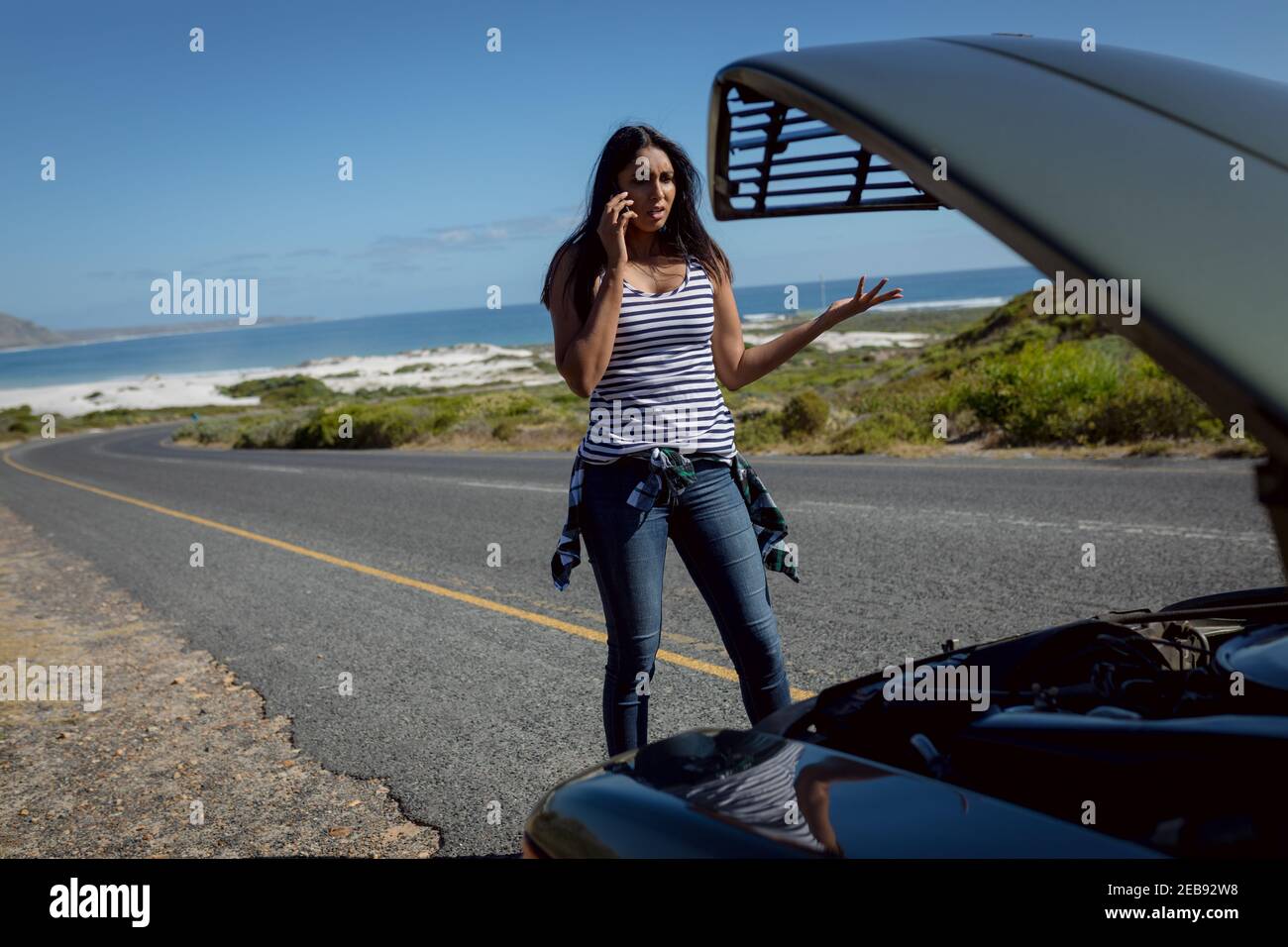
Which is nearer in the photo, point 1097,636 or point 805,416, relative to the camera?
point 1097,636

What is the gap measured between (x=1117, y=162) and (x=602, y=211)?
168 cm

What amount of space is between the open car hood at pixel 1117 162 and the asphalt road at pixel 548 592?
198cm

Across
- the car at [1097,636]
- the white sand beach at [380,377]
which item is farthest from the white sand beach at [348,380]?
the car at [1097,636]

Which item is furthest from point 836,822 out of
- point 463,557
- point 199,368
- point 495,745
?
point 199,368

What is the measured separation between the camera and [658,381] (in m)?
2.58

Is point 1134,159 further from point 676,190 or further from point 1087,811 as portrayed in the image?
point 676,190

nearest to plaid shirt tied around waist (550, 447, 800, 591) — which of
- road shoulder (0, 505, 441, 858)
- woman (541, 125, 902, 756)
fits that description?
woman (541, 125, 902, 756)

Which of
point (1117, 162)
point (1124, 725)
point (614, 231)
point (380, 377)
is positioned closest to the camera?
point (1117, 162)

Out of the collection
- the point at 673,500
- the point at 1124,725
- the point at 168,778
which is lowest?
the point at 168,778

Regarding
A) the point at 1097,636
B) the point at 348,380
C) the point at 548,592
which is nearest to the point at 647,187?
the point at 1097,636

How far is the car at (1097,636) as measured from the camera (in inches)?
34.3

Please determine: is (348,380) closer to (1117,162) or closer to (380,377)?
(380,377)

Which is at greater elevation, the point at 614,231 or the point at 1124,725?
the point at 614,231

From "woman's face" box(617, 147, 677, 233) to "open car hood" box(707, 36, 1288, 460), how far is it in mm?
1238
